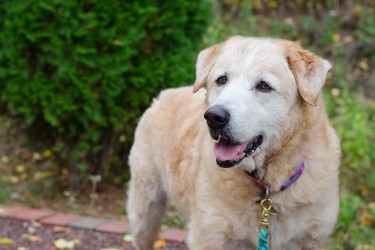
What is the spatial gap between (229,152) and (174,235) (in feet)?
7.10

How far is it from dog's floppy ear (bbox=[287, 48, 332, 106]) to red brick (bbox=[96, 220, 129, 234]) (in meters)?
2.57

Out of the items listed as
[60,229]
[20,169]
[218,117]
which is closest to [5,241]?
[60,229]

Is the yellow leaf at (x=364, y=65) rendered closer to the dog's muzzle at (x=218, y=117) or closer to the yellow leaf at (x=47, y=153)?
the yellow leaf at (x=47, y=153)

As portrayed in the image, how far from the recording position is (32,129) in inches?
230

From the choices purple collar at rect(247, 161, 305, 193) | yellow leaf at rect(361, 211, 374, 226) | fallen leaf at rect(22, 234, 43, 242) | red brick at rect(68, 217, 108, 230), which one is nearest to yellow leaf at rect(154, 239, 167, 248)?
red brick at rect(68, 217, 108, 230)

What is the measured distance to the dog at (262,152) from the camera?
307 cm

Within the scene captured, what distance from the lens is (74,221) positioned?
17.5 ft

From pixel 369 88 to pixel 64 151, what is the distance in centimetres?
420

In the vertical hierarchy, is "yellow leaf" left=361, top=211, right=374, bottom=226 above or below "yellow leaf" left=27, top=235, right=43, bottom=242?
above

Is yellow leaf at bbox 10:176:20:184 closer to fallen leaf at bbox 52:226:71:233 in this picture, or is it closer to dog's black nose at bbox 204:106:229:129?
fallen leaf at bbox 52:226:71:233

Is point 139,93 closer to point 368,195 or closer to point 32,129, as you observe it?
point 32,129

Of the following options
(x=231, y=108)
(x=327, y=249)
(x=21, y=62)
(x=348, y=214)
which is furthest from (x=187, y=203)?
(x=21, y=62)

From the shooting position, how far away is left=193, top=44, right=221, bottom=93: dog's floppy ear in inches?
136

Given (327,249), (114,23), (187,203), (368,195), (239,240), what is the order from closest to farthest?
(239,240) < (187,203) < (327,249) < (114,23) < (368,195)
